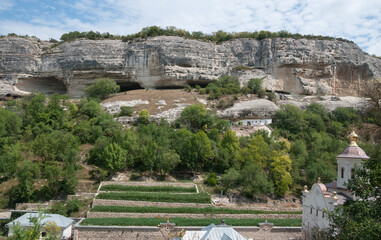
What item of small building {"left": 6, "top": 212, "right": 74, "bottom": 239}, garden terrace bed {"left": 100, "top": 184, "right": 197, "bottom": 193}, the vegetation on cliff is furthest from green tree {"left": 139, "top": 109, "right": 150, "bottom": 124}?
small building {"left": 6, "top": 212, "right": 74, "bottom": 239}

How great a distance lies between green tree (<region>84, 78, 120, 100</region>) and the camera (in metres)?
44.4

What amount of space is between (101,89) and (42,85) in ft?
40.4

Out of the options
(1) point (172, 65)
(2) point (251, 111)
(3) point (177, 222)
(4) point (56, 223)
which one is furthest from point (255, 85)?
(4) point (56, 223)

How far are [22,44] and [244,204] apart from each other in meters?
42.3

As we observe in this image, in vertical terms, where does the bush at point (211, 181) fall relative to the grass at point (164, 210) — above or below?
above

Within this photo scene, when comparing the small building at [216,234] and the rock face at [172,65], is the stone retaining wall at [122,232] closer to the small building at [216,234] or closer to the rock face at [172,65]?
the small building at [216,234]

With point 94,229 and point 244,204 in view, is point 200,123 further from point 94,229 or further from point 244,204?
point 94,229

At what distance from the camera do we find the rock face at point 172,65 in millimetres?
46906

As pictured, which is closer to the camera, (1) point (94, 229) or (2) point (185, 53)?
(1) point (94, 229)

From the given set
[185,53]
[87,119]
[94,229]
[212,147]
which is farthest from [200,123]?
[94,229]

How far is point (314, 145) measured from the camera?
31.0 metres

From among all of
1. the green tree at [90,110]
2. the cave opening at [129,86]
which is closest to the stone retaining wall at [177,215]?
the green tree at [90,110]

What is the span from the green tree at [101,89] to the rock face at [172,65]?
114 inches

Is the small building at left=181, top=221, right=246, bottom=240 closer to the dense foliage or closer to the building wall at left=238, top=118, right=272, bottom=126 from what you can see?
the building wall at left=238, top=118, right=272, bottom=126
